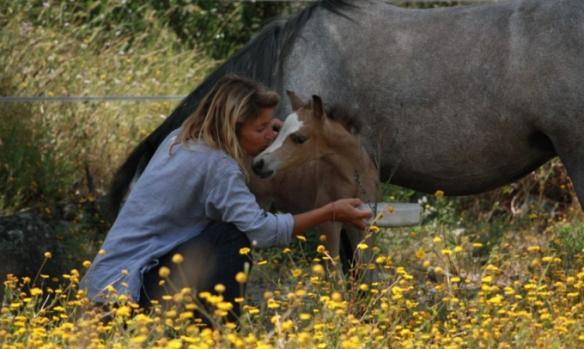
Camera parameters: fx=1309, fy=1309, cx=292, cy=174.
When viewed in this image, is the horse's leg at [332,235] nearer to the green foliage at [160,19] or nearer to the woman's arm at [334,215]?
the woman's arm at [334,215]

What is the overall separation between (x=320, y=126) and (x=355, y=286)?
1.29 meters

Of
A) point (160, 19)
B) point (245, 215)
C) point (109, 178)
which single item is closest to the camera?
point (245, 215)

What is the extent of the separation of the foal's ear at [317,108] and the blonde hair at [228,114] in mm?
612

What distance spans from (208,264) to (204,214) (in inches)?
9.2

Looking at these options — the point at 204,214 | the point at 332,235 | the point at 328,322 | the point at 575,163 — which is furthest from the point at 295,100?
the point at 328,322

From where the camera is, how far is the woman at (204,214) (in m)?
4.87

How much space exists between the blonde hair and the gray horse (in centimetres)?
90

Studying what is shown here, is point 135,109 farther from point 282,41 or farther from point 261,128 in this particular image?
point 261,128

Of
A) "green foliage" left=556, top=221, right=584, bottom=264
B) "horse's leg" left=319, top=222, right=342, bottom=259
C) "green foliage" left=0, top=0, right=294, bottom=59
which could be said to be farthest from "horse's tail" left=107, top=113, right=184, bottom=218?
"green foliage" left=0, top=0, right=294, bottom=59

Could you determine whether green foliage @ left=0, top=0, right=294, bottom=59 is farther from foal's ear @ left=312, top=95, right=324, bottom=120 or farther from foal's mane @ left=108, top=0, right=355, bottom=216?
foal's ear @ left=312, top=95, right=324, bottom=120

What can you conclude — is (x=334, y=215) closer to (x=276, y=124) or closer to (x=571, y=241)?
(x=276, y=124)

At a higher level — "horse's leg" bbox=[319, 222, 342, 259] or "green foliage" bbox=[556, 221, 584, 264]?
"horse's leg" bbox=[319, 222, 342, 259]

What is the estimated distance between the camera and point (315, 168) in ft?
19.8

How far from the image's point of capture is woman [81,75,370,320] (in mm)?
4871
